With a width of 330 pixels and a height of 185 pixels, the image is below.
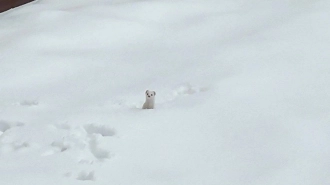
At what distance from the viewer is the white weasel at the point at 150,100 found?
2.60 m

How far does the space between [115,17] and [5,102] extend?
1.61 m

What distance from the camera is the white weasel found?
260 centimetres

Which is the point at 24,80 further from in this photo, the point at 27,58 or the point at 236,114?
the point at 236,114

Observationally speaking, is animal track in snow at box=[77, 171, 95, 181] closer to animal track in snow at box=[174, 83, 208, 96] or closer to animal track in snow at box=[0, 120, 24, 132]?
animal track in snow at box=[0, 120, 24, 132]

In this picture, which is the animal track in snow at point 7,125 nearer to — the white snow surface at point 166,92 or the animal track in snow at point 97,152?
the white snow surface at point 166,92

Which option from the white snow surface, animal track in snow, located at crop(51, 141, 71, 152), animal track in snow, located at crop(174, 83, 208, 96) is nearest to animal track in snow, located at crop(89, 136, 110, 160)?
the white snow surface

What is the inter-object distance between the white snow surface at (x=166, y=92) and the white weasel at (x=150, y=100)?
5cm

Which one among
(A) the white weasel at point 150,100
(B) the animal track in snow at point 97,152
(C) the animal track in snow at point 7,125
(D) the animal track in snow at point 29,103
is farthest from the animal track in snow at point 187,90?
(C) the animal track in snow at point 7,125

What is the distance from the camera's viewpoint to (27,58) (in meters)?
3.41

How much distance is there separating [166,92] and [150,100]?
34cm

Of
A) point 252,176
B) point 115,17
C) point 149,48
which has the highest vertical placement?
point 115,17

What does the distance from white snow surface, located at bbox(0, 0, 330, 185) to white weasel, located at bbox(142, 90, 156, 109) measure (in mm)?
51

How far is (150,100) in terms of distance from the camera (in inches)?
104

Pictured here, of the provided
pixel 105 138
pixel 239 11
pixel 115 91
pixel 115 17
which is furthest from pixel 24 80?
pixel 239 11
